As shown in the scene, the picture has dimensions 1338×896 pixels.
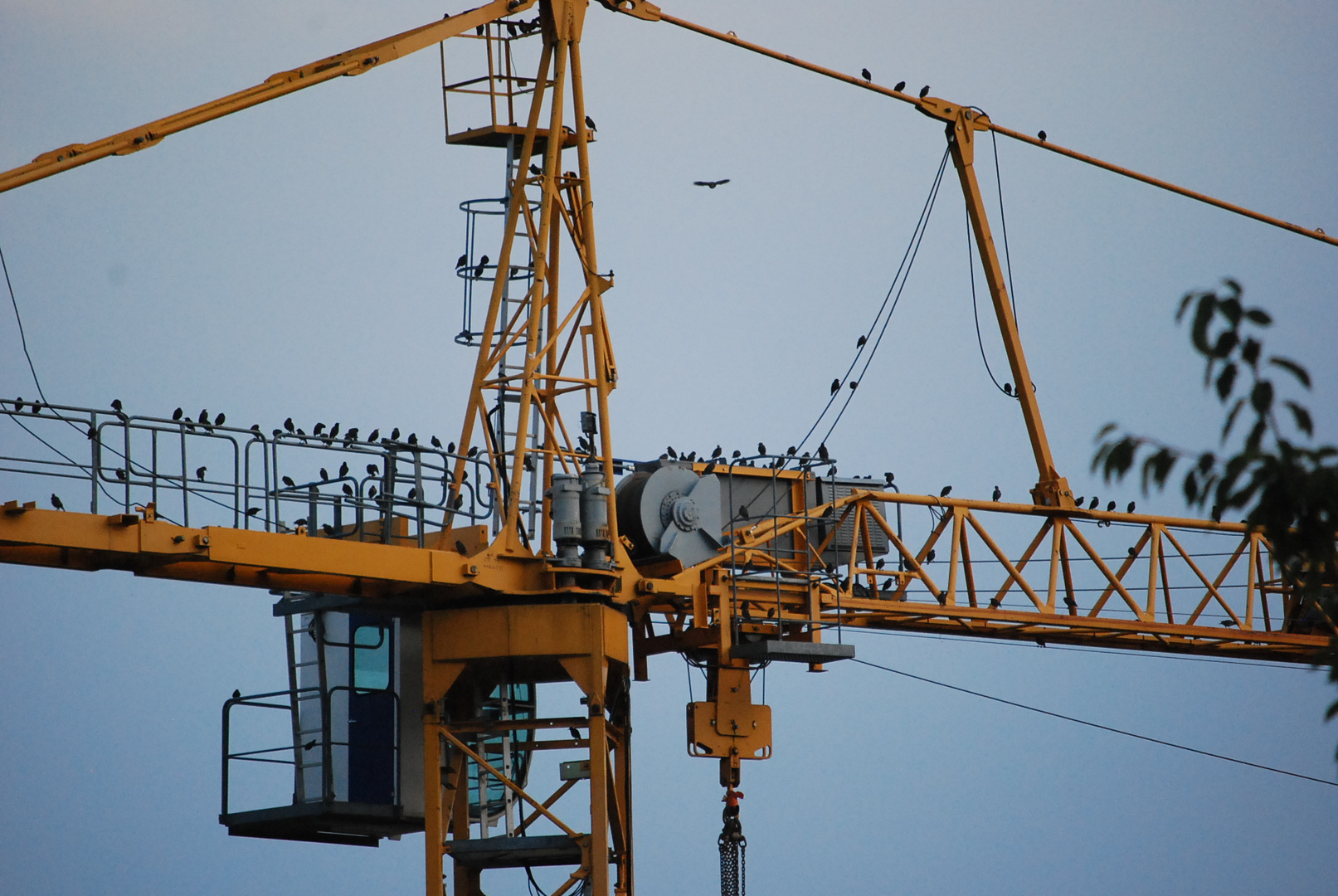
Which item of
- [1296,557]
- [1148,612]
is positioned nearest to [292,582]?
[1148,612]

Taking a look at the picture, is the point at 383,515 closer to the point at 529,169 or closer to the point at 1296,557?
the point at 529,169

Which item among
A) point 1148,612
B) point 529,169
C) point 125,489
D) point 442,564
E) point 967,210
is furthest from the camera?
point 967,210

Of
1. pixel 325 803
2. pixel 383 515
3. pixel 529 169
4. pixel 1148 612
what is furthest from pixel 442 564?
pixel 1148 612

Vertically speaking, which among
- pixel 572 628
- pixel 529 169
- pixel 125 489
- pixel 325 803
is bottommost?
pixel 325 803

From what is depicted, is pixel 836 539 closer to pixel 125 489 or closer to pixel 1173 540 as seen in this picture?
pixel 1173 540

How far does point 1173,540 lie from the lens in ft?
155

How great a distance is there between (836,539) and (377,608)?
440 inches

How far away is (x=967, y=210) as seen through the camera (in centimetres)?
5009

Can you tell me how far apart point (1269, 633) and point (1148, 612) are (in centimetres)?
413

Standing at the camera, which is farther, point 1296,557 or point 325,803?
point 325,803

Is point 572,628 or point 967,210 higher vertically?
point 967,210

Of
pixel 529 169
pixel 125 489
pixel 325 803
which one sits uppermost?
pixel 529 169

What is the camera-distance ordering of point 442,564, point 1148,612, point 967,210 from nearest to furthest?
point 442,564, point 1148,612, point 967,210

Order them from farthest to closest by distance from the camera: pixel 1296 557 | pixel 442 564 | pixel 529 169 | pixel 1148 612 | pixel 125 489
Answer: pixel 1148 612
pixel 529 169
pixel 442 564
pixel 125 489
pixel 1296 557
